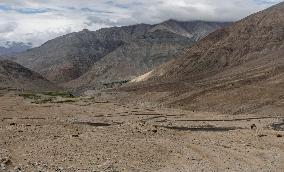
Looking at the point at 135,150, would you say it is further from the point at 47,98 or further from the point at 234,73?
the point at 234,73

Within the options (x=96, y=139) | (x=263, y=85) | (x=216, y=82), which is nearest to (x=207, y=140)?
(x=96, y=139)

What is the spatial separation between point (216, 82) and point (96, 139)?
339 feet

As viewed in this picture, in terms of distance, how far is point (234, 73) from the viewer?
149m

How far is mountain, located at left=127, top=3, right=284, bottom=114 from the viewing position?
10856cm

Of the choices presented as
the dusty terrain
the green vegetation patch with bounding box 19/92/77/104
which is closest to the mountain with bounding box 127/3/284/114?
the green vegetation patch with bounding box 19/92/77/104

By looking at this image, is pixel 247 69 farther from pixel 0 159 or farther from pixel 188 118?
pixel 0 159

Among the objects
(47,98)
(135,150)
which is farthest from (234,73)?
(135,150)

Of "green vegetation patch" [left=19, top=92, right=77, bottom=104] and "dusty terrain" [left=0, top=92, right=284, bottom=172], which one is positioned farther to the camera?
"green vegetation patch" [left=19, top=92, right=77, bottom=104]

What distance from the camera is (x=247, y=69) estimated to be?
148 metres

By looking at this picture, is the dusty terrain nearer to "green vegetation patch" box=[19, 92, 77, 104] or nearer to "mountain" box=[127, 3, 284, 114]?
"mountain" box=[127, 3, 284, 114]

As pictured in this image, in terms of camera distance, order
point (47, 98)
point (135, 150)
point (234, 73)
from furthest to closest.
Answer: point (234, 73) < point (47, 98) < point (135, 150)

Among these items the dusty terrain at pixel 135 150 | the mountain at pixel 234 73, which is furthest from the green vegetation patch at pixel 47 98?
the dusty terrain at pixel 135 150

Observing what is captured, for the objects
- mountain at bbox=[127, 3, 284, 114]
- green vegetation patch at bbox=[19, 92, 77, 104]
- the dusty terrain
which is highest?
mountain at bbox=[127, 3, 284, 114]

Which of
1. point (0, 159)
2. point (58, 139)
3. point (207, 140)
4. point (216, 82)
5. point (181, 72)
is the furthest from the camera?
point (181, 72)
